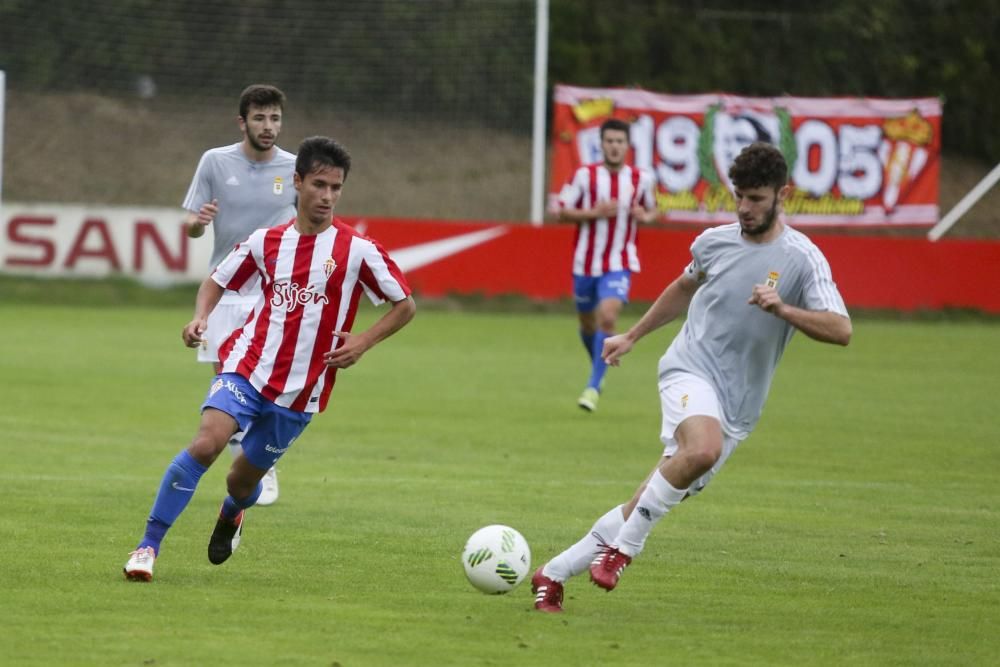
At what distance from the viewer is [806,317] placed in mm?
6375

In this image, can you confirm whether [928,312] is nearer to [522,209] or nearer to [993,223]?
[993,223]

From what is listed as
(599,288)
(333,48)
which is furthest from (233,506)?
(333,48)

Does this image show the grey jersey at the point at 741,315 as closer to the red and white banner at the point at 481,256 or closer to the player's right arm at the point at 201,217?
the player's right arm at the point at 201,217

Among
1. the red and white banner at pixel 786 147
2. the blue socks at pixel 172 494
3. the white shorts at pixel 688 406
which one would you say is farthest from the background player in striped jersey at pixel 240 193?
the red and white banner at pixel 786 147

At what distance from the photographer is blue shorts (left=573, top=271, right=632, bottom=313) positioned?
15.0 metres

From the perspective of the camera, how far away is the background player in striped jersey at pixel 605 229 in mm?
14945

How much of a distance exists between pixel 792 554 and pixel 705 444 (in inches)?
76.9

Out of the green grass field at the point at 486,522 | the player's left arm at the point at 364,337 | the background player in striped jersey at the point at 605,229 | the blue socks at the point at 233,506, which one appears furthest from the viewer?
the background player in striped jersey at the point at 605,229

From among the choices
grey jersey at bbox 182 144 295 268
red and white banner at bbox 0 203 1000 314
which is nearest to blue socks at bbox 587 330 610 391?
grey jersey at bbox 182 144 295 268

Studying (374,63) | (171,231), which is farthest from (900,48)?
(171,231)

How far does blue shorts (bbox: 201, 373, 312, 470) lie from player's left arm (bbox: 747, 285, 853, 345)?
6.95ft

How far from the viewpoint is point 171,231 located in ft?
75.5

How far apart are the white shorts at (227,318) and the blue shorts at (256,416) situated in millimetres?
2189

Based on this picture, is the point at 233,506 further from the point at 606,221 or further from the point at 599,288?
the point at 606,221
